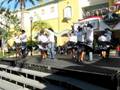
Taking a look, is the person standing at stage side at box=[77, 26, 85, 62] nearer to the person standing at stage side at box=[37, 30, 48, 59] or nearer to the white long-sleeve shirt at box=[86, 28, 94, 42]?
the white long-sleeve shirt at box=[86, 28, 94, 42]

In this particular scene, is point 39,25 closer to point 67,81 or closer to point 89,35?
point 89,35

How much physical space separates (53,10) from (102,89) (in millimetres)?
41104

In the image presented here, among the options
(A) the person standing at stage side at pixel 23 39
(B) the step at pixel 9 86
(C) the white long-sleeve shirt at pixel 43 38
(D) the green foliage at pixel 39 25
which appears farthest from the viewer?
(D) the green foliage at pixel 39 25

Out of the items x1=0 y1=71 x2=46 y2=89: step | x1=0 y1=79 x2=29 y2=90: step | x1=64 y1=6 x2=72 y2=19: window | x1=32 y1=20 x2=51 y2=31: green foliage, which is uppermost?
x1=64 y1=6 x2=72 y2=19: window

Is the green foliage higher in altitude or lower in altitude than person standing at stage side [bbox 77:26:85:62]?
higher

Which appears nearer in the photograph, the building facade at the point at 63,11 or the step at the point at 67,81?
the step at the point at 67,81

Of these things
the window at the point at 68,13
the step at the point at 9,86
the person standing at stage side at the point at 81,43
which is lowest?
the step at the point at 9,86

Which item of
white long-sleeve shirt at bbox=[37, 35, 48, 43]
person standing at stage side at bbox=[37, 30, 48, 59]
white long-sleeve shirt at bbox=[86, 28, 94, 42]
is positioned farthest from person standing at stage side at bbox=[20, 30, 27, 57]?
white long-sleeve shirt at bbox=[86, 28, 94, 42]

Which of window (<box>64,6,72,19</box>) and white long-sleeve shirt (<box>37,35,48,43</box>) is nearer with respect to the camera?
white long-sleeve shirt (<box>37,35,48,43</box>)

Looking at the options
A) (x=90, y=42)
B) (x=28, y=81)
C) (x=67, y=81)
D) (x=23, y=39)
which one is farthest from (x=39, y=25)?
(x=67, y=81)

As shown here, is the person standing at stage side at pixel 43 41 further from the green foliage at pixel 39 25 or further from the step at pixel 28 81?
the green foliage at pixel 39 25

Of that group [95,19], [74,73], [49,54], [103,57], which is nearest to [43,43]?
[49,54]

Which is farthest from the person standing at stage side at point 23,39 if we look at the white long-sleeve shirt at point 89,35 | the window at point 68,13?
the window at point 68,13

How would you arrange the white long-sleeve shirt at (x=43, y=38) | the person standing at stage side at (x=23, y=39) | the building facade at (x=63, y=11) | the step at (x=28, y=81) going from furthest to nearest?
the building facade at (x=63, y=11)
the person standing at stage side at (x=23, y=39)
the white long-sleeve shirt at (x=43, y=38)
the step at (x=28, y=81)
